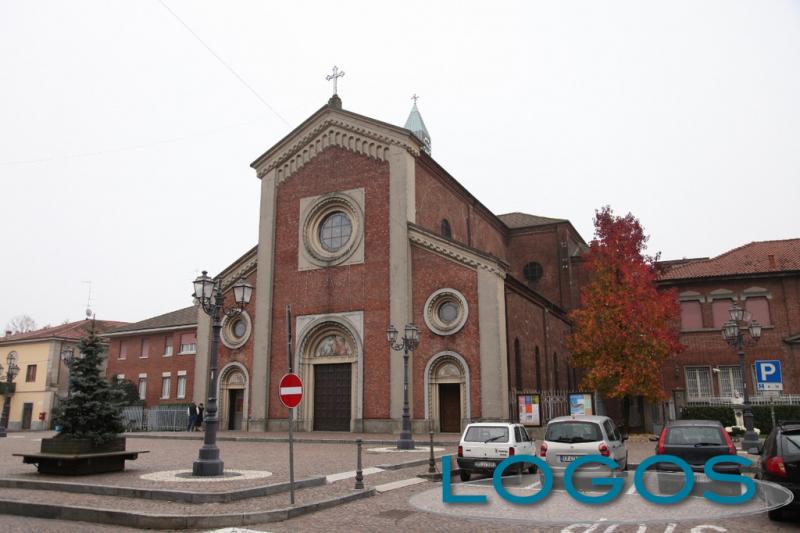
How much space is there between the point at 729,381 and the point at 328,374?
867 inches

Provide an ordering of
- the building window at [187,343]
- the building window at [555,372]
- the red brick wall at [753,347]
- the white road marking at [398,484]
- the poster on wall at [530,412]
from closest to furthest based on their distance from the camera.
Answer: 1. the white road marking at [398,484]
2. the poster on wall at [530,412]
3. the red brick wall at [753,347]
4. the building window at [555,372]
5. the building window at [187,343]

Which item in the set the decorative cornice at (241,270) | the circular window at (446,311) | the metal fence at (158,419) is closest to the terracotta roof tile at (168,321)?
the metal fence at (158,419)

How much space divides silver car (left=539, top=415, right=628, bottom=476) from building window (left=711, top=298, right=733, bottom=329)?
24408mm

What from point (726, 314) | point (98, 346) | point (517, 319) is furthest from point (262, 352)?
point (726, 314)

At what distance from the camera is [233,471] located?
1458 centimetres

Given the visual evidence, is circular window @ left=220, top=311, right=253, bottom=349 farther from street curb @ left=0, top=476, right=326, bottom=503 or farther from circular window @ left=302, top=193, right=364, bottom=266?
street curb @ left=0, top=476, right=326, bottom=503

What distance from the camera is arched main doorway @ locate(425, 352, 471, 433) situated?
2683 centimetres

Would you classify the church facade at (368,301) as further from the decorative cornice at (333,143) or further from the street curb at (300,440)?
the street curb at (300,440)

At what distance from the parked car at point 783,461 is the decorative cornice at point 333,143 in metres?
22.9

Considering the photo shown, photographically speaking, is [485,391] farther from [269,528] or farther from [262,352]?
[269,528]

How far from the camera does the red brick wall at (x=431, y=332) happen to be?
26516mm

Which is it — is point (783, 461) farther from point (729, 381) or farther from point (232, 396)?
point (729, 381)

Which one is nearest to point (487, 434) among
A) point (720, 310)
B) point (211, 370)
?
point (211, 370)

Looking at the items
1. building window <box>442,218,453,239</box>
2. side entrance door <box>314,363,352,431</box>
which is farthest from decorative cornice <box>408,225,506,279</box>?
side entrance door <box>314,363,352,431</box>
